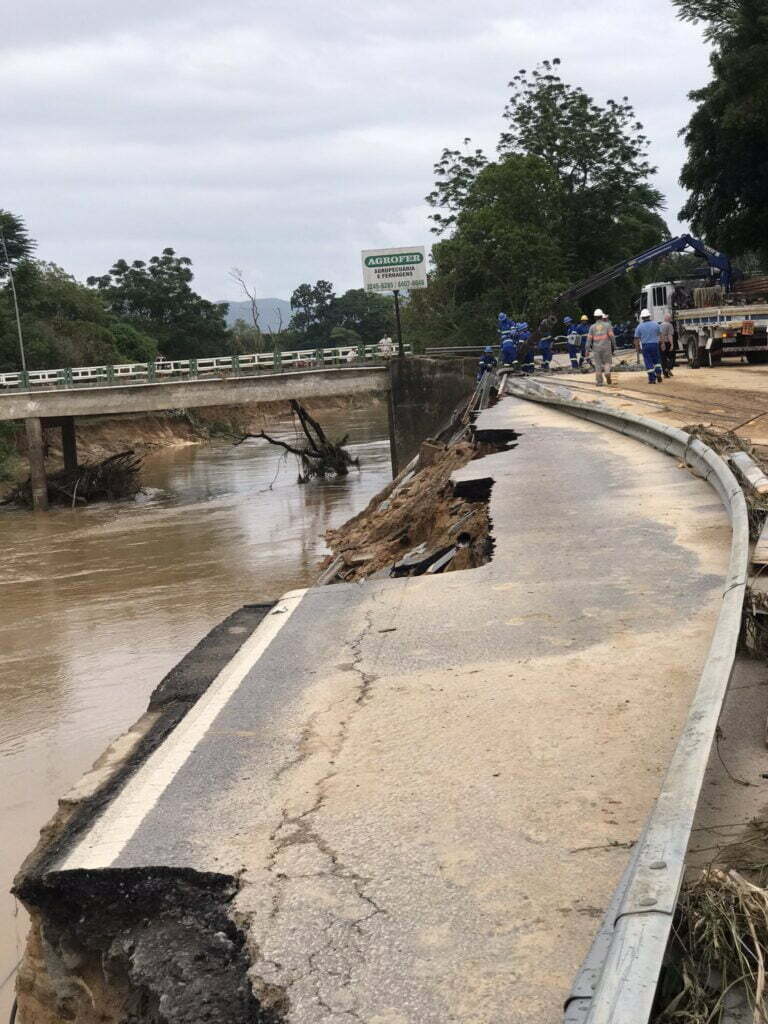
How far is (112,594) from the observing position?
19.2 meters

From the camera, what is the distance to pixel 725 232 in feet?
143

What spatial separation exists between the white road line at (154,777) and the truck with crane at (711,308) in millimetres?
21351

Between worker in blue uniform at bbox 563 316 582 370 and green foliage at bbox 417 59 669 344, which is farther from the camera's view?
green foliage at bbox 417 59 669 344

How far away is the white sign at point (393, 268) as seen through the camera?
29203 mm

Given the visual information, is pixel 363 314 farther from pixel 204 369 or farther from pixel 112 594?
pixel 112 594

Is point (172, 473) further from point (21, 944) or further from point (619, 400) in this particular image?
point (21, 944)

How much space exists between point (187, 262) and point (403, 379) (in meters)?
52.0

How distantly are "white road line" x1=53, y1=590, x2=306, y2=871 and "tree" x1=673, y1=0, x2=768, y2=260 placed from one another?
35.3 metres

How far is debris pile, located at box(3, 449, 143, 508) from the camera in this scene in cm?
3541

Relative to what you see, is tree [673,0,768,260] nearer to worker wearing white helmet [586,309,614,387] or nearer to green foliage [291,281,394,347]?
worker wearing white helmet [586,309,614,387]

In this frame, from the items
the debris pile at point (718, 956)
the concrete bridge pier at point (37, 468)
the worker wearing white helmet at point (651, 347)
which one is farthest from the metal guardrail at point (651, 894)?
the concrete bridge pier at point (37, 468)

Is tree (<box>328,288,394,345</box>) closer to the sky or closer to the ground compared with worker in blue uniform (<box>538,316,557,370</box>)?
closer to the sky

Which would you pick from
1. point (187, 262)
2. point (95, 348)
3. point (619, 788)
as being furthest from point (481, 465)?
point (187, 262)

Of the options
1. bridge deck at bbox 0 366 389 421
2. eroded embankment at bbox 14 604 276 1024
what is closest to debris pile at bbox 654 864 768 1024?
eroded embankment at bbox 14 604 276 1024
